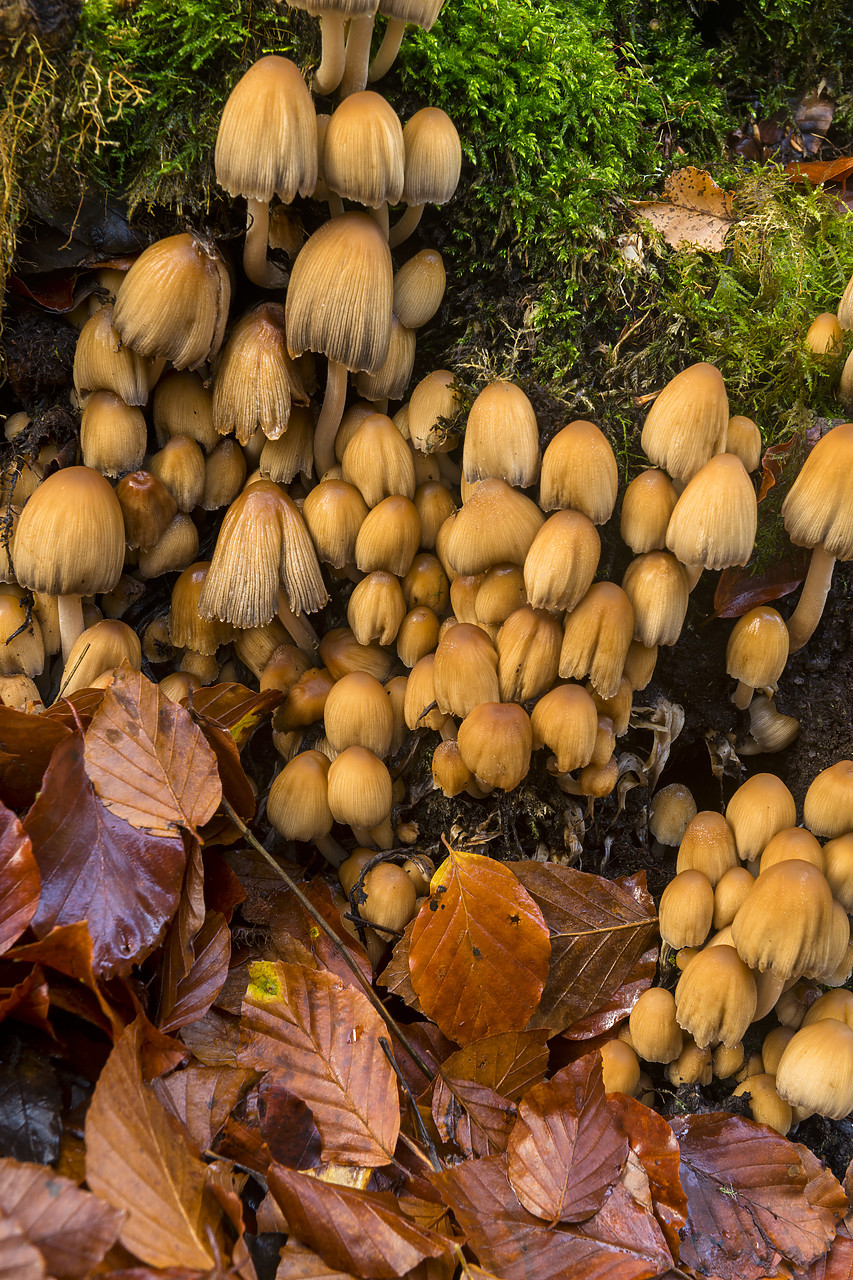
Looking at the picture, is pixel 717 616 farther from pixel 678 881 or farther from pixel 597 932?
pixel 597 932

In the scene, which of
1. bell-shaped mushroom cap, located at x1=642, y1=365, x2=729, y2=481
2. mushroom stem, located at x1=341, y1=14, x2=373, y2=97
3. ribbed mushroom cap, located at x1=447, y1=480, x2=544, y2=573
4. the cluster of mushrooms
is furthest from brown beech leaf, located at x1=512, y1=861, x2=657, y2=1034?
mushroom stem, located at x1=341, y1=14, x2=373, y2=97

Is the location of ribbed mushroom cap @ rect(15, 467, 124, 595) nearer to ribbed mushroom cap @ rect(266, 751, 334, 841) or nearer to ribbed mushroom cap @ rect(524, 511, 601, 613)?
ribbed mushroom cap @ rect(266, 751, 334, 841)

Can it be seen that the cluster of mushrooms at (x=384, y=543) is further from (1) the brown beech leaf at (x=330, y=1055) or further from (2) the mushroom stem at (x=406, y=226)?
(1) the brown beech leaf at (x=330, y=1055)

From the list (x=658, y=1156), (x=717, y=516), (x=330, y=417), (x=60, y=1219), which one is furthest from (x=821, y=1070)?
(x=330, y=417)

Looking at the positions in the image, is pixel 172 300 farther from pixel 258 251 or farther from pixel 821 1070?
pixel 821 1070

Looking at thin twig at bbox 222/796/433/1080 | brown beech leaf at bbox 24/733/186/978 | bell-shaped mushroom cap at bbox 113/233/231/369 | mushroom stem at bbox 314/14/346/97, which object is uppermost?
mushroom stem at bbox 314/14/346/97
